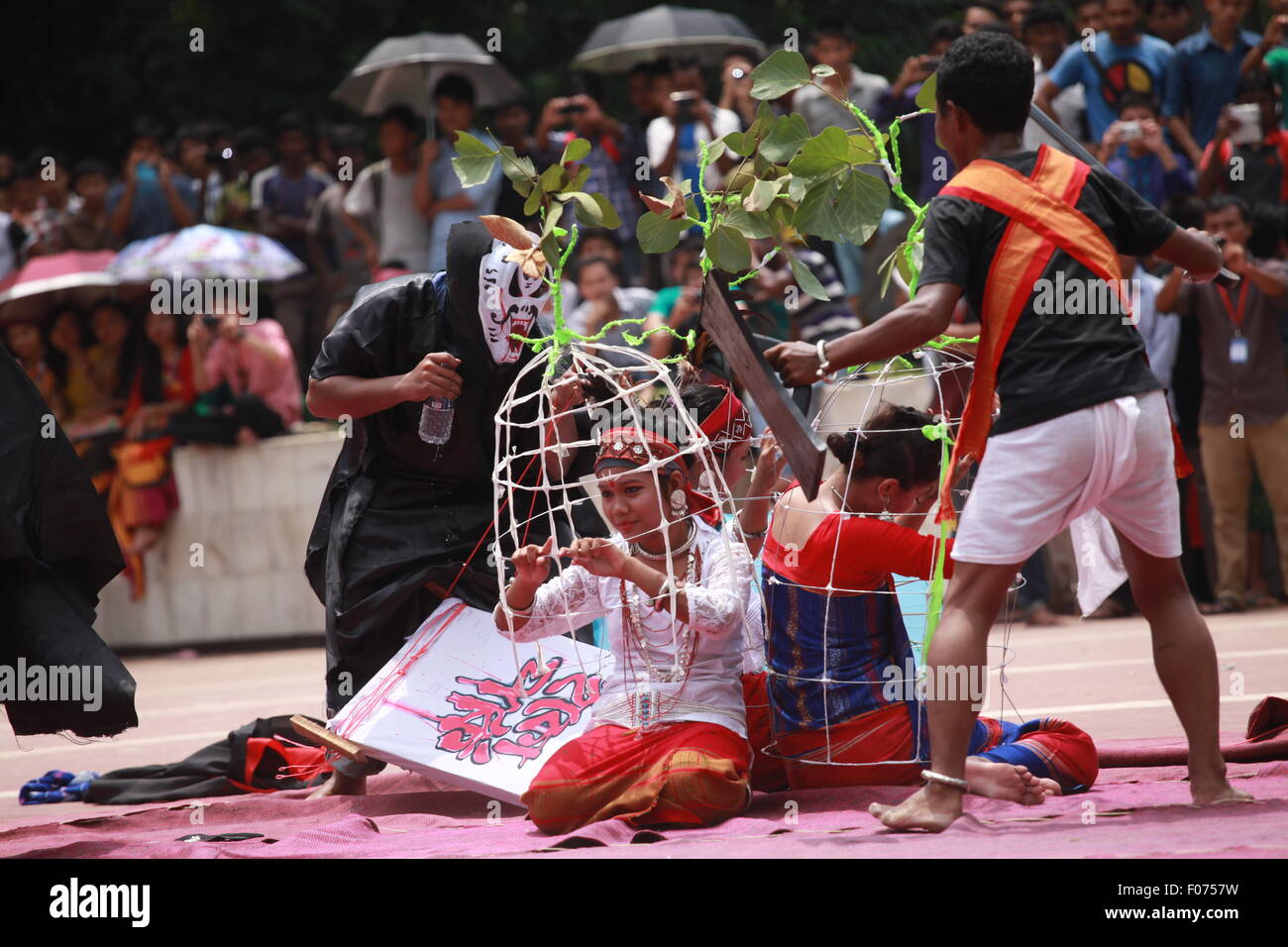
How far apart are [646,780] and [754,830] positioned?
391mm

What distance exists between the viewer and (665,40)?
37.7 feet

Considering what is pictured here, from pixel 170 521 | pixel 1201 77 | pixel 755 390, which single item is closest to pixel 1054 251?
pixel 755 390

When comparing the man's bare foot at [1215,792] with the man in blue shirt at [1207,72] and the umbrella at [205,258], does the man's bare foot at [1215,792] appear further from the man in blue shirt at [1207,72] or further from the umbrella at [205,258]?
the umbrella at [205,258]

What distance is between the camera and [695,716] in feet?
15.4

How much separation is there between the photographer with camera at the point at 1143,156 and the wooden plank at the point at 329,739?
5621 millimetres

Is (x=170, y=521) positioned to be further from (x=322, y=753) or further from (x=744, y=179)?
(x=744, y=179)

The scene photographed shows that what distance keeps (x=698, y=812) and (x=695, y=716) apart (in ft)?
1.03

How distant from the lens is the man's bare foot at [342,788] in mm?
5629

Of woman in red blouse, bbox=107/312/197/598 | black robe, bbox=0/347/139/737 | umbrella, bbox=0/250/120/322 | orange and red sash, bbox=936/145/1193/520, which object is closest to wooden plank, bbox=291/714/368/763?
black robe, bbox=0/347/139/737

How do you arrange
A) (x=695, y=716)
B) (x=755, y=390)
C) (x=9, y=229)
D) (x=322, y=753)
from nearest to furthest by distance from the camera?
(x=755, y=390)
(x=695, y=716)
(x=322, y=753)
(x=9, y=229)

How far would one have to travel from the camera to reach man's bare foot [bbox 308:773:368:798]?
5.63m

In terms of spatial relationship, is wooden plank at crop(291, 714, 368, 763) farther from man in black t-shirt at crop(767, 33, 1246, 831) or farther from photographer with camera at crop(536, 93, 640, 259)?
photographer with camera at crop(536, 93, 640, 259)

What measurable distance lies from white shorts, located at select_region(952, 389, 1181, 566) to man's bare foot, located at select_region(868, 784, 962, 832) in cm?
57

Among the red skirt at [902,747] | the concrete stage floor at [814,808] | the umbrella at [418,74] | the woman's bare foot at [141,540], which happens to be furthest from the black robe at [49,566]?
the umbrella at [418,74]
